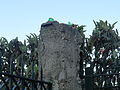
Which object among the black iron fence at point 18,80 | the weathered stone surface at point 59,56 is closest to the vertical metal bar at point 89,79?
the weathered stone surface at point 59,56

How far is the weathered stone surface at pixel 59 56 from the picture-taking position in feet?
10.6

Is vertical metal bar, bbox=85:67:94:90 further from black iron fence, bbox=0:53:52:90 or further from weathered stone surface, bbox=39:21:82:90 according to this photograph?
black iron fence, bbox=0:53:52:90

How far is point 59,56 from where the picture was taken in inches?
128

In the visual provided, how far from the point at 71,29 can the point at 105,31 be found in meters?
8.60

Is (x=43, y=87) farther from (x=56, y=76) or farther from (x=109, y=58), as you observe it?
(x=109, y=58)

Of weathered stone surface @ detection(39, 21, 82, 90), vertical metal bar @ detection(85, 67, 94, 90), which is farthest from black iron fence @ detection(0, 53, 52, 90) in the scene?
vertical metal bar @ detection(85, 67, 94, 90)

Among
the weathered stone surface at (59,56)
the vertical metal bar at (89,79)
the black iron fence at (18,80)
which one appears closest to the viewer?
the black iron fence at (18,80)

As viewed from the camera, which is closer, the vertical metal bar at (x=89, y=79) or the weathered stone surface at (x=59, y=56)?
the weathered stone surface at (x=59, y=56)

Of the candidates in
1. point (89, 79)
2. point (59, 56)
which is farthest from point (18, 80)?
point (89, 79)

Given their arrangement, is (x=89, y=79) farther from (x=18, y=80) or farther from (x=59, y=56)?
(x=18, y=80)

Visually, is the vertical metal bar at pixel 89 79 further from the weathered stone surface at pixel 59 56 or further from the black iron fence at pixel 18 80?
the black iron fence at pixel 18 80

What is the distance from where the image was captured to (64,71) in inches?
128

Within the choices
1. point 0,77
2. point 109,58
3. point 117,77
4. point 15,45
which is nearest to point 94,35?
point 109,58

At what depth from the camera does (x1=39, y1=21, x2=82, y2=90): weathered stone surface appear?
324cm
